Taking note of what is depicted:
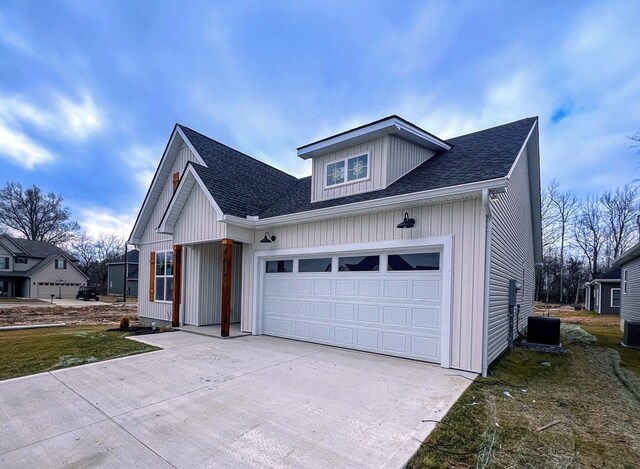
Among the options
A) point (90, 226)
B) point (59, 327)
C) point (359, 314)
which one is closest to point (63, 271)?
point (90, 226)

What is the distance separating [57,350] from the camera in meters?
7.11

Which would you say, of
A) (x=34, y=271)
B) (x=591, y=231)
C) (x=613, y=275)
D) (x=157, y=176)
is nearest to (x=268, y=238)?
(x=157, y=176)

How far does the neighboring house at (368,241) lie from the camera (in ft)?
19.2

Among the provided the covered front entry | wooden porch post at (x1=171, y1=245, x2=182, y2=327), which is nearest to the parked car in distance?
wooden porch post at (x1=171, y1=245, x2=182, y2=327)

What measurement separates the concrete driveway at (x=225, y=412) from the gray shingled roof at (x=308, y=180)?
3.64 meters

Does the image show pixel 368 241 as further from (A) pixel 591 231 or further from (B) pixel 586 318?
(A) pixel 591 231

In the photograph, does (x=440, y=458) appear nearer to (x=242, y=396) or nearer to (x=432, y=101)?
(x=242, y=396)

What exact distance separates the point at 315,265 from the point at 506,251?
14.8 feet

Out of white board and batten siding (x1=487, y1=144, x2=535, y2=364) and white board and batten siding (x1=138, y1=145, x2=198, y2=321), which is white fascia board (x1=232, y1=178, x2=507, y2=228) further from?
white board and batten siding (x1=138, y1=145, x2=198, y2=321)

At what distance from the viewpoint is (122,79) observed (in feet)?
40.7

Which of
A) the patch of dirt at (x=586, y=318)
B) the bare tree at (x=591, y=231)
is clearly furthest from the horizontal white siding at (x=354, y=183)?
the bare tree at (x=591, y=231)

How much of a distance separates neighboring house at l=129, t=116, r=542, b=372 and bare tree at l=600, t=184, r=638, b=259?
29.0 metres

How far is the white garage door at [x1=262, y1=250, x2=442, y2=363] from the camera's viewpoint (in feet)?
20.6

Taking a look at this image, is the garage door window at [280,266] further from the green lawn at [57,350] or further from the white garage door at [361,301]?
the green lawn at [57,350]
